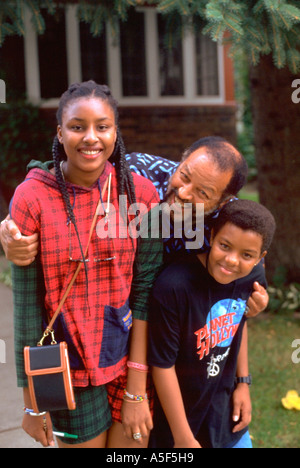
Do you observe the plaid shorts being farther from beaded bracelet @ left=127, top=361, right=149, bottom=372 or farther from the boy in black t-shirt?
the boy in black t-shirt

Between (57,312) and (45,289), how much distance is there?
0.11m

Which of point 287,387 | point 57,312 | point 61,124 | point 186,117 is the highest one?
point 186,117

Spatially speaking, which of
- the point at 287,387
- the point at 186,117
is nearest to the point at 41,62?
the point at 186,117

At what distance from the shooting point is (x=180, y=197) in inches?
79.2

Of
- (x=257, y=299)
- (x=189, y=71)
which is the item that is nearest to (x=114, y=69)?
(x=189, y=71)

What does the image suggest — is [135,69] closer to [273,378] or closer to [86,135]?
[273,378]

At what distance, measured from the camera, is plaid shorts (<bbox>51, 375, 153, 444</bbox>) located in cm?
196

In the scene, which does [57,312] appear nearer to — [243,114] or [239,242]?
[239,242]

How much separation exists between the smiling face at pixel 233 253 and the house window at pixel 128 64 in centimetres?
639

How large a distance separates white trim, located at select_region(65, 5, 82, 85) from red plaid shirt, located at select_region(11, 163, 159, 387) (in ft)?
22.6

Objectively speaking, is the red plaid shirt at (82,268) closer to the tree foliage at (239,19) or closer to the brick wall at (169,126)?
the tree foliage at (239,19)

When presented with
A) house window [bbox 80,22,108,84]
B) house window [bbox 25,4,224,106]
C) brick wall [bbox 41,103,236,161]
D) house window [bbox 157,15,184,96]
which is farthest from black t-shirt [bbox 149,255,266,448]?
house window [bbox 157,15,184,96]

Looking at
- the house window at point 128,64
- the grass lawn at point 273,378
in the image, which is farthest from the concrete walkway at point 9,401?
the house window at point 128,64

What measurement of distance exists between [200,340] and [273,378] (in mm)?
2085
